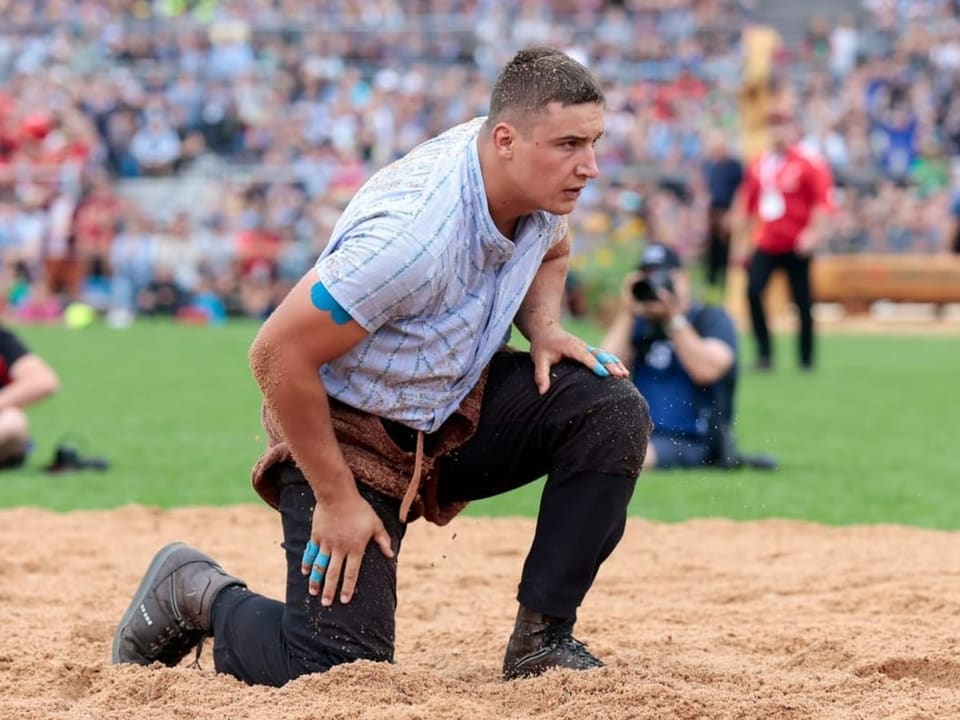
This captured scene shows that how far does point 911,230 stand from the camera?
23578 millimetres

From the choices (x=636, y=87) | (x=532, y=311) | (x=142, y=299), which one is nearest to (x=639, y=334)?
(x=532, y=311)

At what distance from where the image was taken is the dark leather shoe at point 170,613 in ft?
14.9

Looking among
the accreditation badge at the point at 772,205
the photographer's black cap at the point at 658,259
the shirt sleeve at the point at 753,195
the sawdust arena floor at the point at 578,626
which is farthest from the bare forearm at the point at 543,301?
the shirt sleeve at the point at 753,195

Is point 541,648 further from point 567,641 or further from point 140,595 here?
point 140,595

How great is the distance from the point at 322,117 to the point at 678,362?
18696 millimetres

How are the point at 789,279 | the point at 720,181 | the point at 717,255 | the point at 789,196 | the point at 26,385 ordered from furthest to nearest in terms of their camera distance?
the point at 717,255 < the point at 720,181 < the point at 789,279 < the point at 789,196 < the point at 26,385

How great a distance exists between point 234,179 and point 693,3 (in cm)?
1058

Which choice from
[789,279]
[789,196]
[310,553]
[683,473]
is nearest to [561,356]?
[310,553]

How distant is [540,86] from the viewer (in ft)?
13.1

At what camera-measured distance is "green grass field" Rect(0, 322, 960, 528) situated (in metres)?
7.96

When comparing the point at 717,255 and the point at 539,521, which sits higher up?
the point at 539,521

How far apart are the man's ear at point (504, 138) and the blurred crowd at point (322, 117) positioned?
15.6 m

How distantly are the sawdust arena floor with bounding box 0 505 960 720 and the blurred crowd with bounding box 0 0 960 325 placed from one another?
515 inches

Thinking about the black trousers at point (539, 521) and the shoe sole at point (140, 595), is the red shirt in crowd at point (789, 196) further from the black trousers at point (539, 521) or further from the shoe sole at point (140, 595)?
the shoe sole at point (140, 595)
